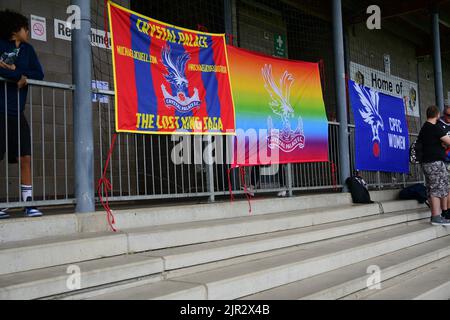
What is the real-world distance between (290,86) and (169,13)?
3.15 meters

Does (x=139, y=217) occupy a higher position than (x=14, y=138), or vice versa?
(x=14, y=138)

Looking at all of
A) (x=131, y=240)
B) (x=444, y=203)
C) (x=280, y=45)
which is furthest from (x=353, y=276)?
(x=280, y=45)

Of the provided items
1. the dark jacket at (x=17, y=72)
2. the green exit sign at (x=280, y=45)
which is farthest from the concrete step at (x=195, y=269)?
the green exit sign at (x=280, y=45)

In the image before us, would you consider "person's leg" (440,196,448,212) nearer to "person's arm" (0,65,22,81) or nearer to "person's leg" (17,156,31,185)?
"person's leg" (17,156,31,185)

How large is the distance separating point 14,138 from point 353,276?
3.19 m

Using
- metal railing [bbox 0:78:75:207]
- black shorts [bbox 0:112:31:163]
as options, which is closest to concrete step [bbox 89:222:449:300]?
black shorts [bbox 0:112:31:163]

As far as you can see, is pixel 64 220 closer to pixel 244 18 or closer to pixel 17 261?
pixel 17 261

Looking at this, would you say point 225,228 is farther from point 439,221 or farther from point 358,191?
point 439,221

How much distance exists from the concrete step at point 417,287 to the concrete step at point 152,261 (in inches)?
36.5

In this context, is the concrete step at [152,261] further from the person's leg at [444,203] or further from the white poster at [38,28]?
the white poster at [38,28]

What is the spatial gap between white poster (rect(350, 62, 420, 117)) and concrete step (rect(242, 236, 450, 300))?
6523 mm

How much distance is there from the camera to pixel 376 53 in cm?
1227

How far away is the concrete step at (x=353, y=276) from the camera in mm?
3605

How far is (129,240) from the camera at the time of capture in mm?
3742
